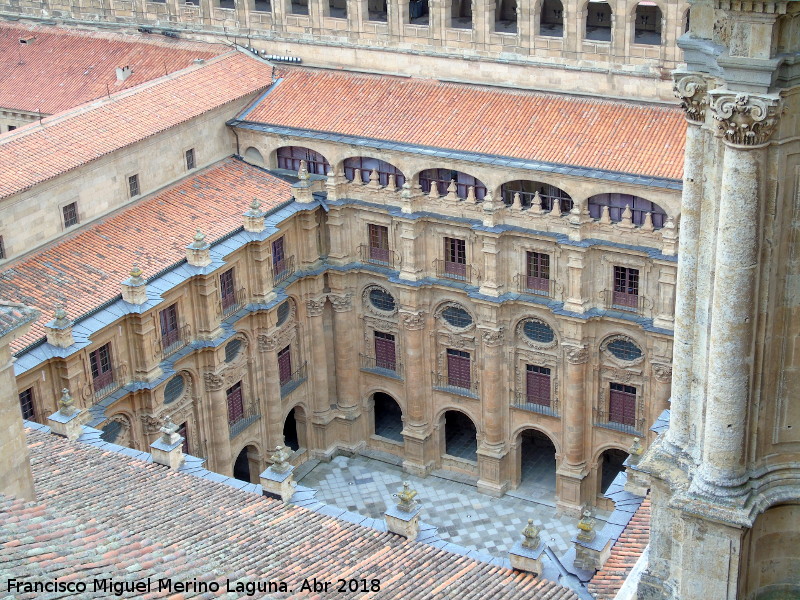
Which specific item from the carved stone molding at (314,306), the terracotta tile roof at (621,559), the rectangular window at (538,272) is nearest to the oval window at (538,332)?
the rectangular window at (538,272)

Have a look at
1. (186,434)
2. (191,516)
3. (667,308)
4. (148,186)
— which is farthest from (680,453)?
(148,186)

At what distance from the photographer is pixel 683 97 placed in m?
20.8

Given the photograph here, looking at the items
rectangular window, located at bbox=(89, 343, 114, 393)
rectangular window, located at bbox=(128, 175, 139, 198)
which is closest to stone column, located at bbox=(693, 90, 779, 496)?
rectangular window, located at bbox=(89, 343, 114, 393)

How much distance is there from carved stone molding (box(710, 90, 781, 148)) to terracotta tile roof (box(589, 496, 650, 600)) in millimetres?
11873

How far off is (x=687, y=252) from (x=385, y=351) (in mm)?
35417

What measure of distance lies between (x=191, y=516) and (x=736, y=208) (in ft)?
56.4

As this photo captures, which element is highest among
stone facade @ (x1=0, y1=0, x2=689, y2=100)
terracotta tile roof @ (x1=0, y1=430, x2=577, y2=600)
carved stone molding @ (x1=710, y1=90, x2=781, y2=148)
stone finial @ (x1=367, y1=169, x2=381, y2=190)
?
carved stone molding @ (x1=710, y1=90, x2=781, y2=148)

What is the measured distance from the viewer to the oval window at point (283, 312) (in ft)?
179

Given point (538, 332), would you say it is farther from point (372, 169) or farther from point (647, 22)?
point (647, 22)

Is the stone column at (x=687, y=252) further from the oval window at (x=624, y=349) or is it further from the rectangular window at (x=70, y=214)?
the rectangular window at (x=70, y=214)

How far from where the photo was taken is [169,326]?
47.9m

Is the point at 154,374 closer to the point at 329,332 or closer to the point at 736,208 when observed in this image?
the point at 329,332

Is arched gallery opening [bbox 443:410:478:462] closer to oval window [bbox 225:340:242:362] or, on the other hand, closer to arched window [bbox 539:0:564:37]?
oval window [bbox 225:340:242:362]

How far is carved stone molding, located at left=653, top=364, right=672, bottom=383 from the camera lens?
160 ft
